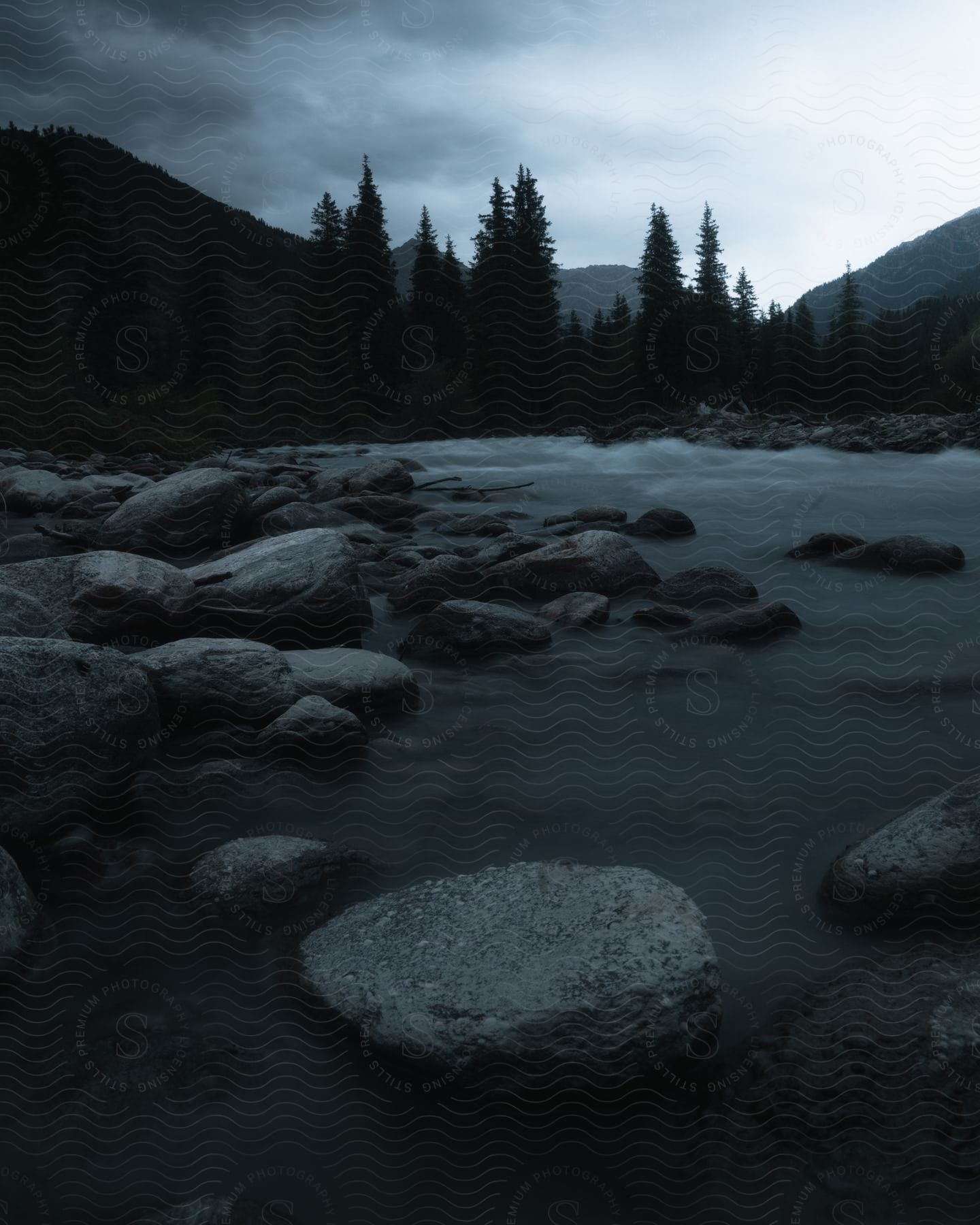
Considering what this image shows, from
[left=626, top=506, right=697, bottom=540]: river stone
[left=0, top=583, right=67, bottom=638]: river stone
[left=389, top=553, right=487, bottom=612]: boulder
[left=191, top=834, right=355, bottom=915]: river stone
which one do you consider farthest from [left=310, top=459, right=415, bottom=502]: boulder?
[left=191, top=834, right=355, bottom=915]: river stone

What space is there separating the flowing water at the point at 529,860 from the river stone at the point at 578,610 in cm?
9

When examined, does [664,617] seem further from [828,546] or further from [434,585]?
[828,546]

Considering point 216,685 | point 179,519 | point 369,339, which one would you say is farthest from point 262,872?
point 369,339

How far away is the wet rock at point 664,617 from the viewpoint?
558cm

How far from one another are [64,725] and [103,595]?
6.04 feet

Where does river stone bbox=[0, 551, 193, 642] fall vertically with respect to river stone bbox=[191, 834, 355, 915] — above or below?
above

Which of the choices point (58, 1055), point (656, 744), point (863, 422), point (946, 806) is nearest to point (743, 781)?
point (656, 744)

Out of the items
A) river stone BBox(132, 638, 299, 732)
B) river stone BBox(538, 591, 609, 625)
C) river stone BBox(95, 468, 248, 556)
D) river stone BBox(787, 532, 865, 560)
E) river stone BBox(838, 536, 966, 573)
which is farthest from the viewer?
river stone BBox(95, 468, 248, 556)

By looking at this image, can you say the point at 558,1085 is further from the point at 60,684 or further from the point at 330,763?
the point at 60,684

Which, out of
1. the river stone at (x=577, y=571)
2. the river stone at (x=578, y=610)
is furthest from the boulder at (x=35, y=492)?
the river stone at (x=578, y=610)

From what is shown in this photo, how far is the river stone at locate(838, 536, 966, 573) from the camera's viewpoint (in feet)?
22.6

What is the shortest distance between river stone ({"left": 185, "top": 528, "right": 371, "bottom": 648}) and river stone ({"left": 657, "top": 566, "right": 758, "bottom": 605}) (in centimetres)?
218

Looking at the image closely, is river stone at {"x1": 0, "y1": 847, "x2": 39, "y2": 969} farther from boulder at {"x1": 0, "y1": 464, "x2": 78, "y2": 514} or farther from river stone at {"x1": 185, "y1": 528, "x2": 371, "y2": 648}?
boulder at {"x1": 0, "y1": 464, "x2": 78, "y2": 514}

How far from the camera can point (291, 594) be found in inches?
205
